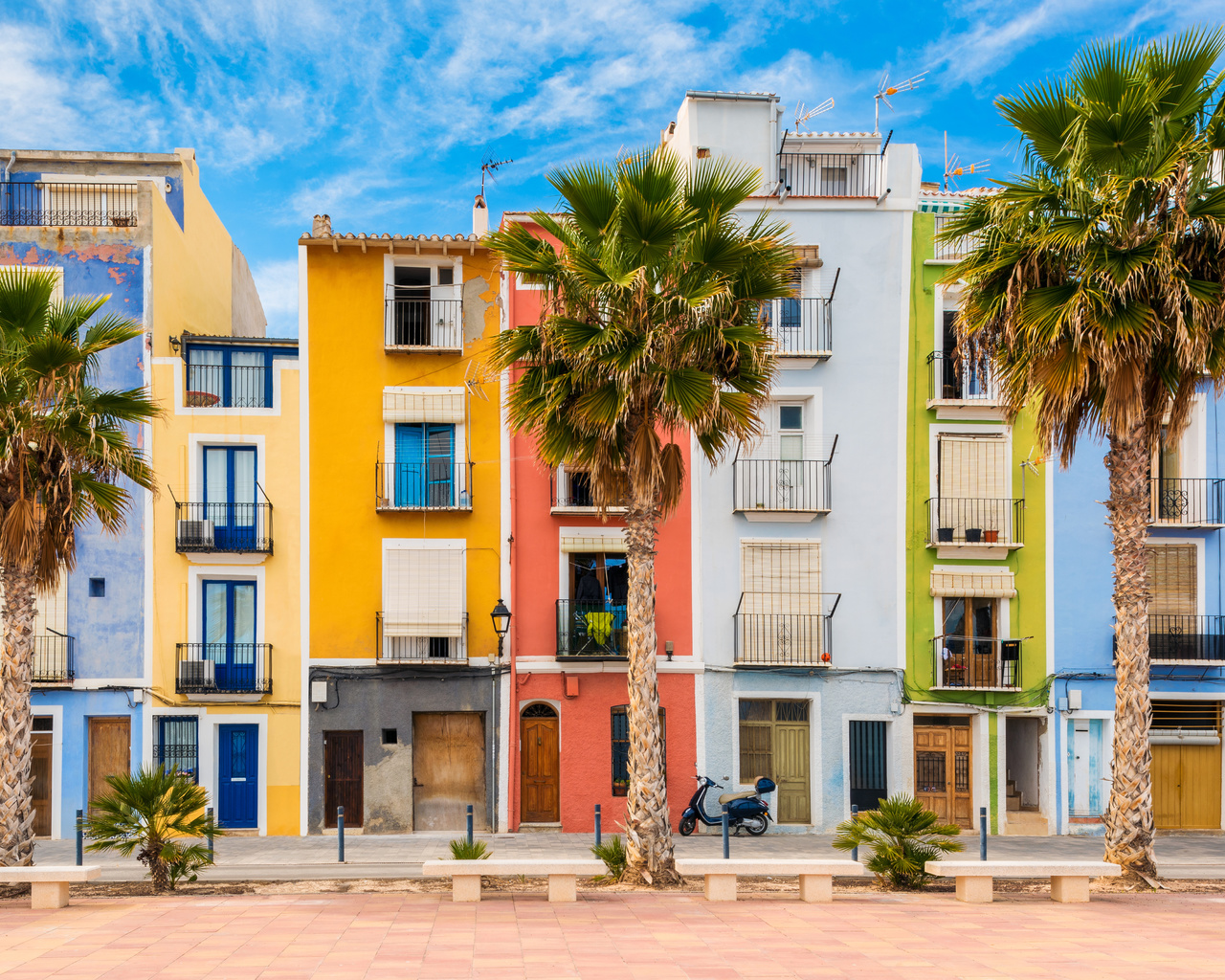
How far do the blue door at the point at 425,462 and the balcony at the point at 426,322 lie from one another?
1.74 m

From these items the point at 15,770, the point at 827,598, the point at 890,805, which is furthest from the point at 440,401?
the point at 890,805

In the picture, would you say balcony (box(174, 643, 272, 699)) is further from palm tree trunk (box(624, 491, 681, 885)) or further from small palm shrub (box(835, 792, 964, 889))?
small palm shrub (box(835, 792, 964, 889))

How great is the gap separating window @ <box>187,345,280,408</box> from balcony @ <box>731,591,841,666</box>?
11572 mm

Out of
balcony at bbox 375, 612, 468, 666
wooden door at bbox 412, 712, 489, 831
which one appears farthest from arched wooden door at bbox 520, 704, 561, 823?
balcony at bbox 375, 612, 468, 666

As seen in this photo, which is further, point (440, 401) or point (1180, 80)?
point (440, 401)

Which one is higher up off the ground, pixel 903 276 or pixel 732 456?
pixel 903 276

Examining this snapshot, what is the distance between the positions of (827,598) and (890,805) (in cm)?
895

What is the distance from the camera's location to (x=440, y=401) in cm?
2305

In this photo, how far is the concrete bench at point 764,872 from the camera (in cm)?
1285

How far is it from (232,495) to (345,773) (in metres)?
6.24

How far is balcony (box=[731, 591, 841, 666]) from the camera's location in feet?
74.2

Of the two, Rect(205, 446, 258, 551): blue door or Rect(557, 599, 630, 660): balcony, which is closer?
Rect(557, 599, 630, 660): balcony

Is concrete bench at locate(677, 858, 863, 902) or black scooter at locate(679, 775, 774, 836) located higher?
concrete bench at locate(677, 858, 863, 902)

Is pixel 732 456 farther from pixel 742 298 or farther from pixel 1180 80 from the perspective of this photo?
pixel 1180 80
